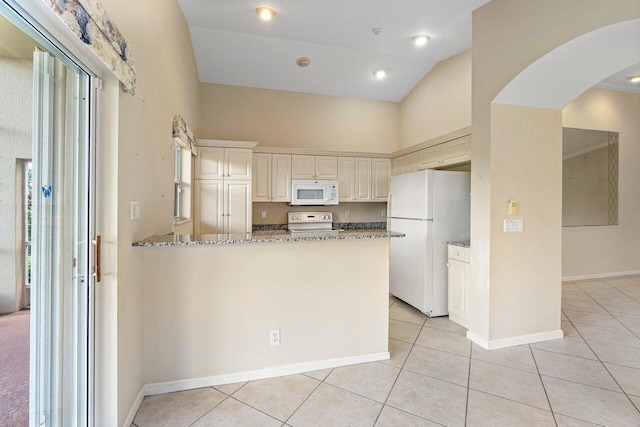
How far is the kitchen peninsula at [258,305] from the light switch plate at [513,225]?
3.88ft

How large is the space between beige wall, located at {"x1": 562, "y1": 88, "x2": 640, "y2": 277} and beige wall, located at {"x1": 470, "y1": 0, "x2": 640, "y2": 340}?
8.27 ft

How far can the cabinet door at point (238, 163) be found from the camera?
3.99 metres

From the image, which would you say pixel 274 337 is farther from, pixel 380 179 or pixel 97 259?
pixel 380 179

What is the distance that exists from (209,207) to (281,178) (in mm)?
1131

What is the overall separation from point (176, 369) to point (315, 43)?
3.58m

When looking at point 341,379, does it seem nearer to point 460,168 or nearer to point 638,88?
point 460,168

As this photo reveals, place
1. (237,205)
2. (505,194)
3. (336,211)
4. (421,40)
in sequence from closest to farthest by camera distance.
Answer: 1. (505,194)
2. (421,40)
3. (237,205)
4. (336,211)

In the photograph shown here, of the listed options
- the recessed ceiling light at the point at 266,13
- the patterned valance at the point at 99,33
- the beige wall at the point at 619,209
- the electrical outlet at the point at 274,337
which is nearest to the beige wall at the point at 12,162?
the patterned valance at the point at 99,33

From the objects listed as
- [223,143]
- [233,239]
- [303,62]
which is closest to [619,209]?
[303,62]

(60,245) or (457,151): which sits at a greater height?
(457,151)

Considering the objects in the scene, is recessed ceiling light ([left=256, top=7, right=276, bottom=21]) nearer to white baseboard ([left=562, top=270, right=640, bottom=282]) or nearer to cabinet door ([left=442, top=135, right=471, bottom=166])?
cabinet door ([left=442, top=135, right=471, bottom=166])

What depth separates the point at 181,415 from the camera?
1.77 meters

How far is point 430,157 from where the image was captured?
3887 mm

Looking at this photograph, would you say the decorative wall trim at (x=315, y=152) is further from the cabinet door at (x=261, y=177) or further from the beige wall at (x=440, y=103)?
the beige wall at (x=440, y=103)
